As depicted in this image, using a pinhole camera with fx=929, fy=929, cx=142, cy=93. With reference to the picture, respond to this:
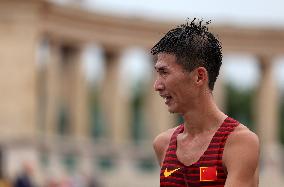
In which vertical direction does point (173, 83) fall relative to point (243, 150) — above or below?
above

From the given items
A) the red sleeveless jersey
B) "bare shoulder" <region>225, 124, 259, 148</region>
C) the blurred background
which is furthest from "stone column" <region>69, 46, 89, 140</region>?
"bare shoulder" <region>225, 124, 259, 148</region>

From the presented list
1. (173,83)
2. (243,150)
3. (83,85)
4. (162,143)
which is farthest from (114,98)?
(243,150)

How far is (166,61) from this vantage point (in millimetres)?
7645

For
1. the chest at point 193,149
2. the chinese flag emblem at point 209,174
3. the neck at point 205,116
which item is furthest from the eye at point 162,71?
the chinese flag emblem at point 209,174

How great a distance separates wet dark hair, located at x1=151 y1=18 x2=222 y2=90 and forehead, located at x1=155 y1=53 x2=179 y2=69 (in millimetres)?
29

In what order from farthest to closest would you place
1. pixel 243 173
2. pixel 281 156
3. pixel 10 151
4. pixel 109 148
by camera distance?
pixel 281 156, pixel 109 148, pixel 10 151, pixel 243 173

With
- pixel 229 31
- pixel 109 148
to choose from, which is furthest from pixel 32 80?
pixel 229 31

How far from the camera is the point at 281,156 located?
79688 mm

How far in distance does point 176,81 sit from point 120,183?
60.4 metres

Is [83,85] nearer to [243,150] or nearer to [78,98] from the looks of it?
[78,98]

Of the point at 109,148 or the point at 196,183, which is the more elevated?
the point at 196,183

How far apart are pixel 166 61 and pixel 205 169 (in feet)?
3.15

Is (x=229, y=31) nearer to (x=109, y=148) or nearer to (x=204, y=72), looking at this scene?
(x=109, y=148)

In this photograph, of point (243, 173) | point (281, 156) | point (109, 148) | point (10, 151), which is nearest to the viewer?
point (243, 173)
